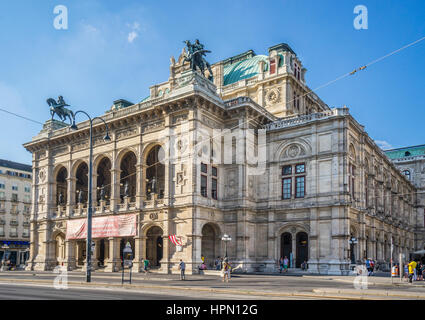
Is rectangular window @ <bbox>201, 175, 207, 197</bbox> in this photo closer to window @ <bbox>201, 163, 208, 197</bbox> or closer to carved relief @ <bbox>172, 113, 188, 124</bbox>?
window @ <bbox>201, 163, 208, 197</bbox>

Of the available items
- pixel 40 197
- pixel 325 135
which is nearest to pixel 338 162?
pixel 325 135

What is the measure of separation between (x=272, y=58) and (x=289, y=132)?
→ 501 inches

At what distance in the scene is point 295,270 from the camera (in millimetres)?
41062

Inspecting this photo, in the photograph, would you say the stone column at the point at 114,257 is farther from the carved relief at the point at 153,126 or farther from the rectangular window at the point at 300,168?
the rectangular window at the point at 300,168

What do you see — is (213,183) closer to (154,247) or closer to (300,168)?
(300,168)

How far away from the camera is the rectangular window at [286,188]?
43188 millimetres

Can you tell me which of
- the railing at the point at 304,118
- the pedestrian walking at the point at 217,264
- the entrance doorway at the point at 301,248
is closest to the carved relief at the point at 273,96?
the railing at the point at 304,118

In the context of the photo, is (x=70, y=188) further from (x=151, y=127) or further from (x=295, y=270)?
(x=295, y=270)

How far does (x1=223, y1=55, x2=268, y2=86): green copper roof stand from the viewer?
56656mm

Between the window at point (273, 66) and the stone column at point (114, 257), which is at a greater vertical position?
the window at point (273, 66)

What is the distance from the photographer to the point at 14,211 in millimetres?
86625

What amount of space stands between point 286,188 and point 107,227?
61.1ft

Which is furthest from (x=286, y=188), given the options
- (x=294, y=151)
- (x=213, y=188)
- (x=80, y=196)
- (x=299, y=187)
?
(x=80, y=196)

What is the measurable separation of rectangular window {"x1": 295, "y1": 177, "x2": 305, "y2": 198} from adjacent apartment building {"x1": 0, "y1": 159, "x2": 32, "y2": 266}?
63.3m
